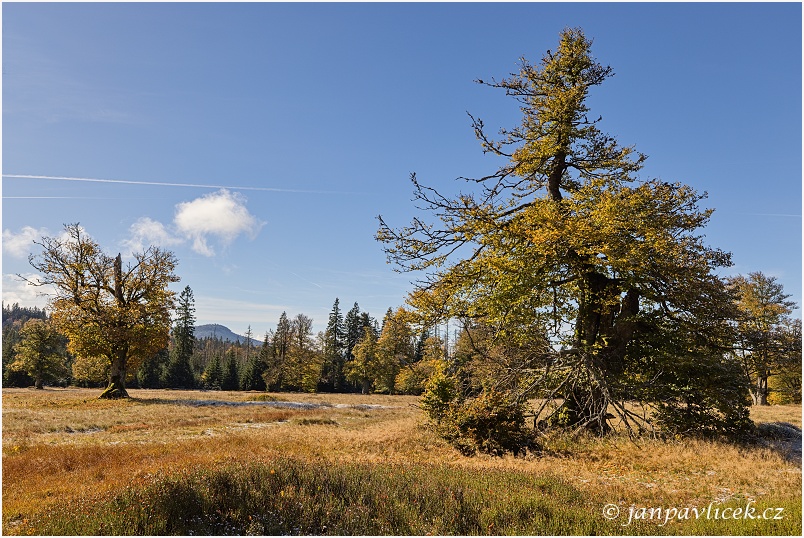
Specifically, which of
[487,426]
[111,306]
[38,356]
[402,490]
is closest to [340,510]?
[402,490]

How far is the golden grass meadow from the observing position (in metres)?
6.72

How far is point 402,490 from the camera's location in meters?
7.93

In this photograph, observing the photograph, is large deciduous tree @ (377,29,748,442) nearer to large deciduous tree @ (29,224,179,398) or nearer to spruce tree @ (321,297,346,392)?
large deciduous tree @ (29,224,179,398)

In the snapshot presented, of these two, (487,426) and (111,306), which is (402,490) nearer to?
(487,426)

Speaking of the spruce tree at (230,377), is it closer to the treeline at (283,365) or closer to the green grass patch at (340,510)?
the treeline at (283,365)

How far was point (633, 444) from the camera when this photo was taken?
1384 cm

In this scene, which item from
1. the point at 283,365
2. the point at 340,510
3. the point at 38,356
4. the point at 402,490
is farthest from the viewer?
the point at 283,365

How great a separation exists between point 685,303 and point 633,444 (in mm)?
5465

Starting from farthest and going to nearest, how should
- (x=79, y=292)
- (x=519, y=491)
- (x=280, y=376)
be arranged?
(x=280, y=376) < (x=79, y=292) < (x=519, y=491)

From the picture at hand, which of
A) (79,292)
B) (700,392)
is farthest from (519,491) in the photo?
(79,292)

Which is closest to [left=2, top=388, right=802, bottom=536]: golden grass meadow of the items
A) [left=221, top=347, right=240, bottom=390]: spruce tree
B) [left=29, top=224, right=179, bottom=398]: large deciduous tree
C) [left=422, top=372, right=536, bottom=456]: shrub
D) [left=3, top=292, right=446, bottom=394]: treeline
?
[left=422, top=372, right=536, bottom=456]: shrub

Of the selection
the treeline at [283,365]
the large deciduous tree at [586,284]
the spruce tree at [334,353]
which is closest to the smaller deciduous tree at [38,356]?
the treeline at [283,365]

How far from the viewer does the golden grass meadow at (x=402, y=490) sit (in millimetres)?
6723

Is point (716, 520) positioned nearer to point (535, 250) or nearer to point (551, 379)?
point (535, 250)
